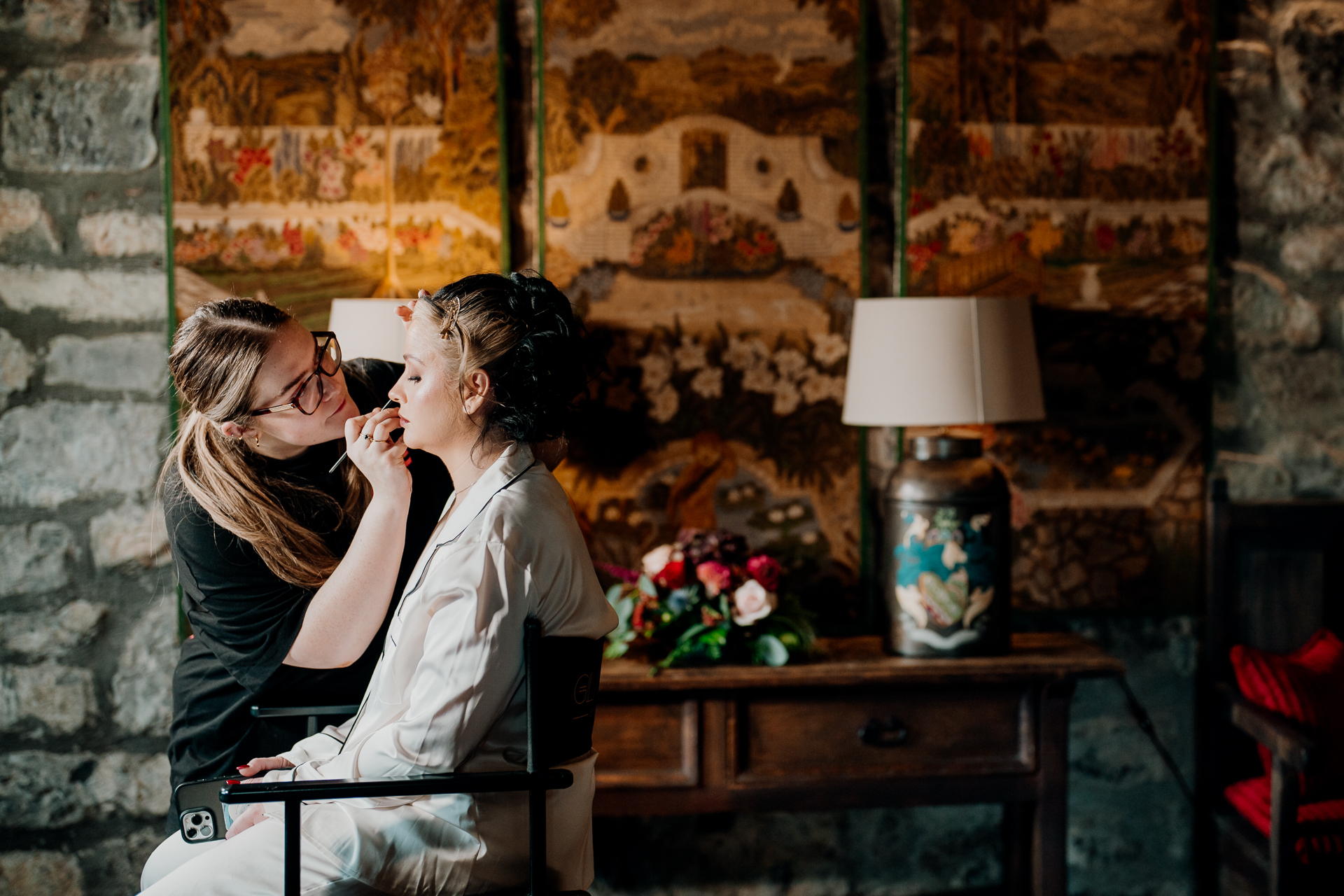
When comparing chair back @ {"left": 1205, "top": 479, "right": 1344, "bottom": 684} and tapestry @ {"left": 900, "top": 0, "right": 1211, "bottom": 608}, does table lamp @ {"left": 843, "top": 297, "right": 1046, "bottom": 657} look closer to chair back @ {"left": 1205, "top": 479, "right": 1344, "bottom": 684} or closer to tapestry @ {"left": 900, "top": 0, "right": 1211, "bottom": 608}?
tapestry @ {"left": 900, "top": 0, "right": 1211, "bottom": 608}

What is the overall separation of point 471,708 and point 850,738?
4.14 ft

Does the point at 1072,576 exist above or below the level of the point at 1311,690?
above

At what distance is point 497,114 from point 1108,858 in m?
2.72

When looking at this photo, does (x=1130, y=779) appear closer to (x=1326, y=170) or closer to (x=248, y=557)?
(x=1326, y=170)

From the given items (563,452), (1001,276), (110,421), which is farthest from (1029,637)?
(110,421)

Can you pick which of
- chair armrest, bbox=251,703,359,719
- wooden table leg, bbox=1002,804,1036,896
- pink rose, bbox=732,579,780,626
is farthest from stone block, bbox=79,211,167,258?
wooden table leg, bbox=1002,804,1036,896

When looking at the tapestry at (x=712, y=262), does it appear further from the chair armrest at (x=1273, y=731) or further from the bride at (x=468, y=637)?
the bride at (x=468, y=637)

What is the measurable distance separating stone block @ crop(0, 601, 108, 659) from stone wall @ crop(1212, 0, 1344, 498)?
10.4ft

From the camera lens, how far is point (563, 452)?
164cm

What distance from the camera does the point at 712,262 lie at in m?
2.70

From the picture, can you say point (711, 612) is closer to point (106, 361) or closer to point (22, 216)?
point (106, 361)

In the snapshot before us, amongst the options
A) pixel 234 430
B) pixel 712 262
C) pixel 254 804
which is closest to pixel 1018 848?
pixel 712 262

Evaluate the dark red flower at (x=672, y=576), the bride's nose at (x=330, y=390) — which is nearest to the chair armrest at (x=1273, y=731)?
the dark red flower at (x=672, y=576)

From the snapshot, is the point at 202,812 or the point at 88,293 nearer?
the point at 202,812
